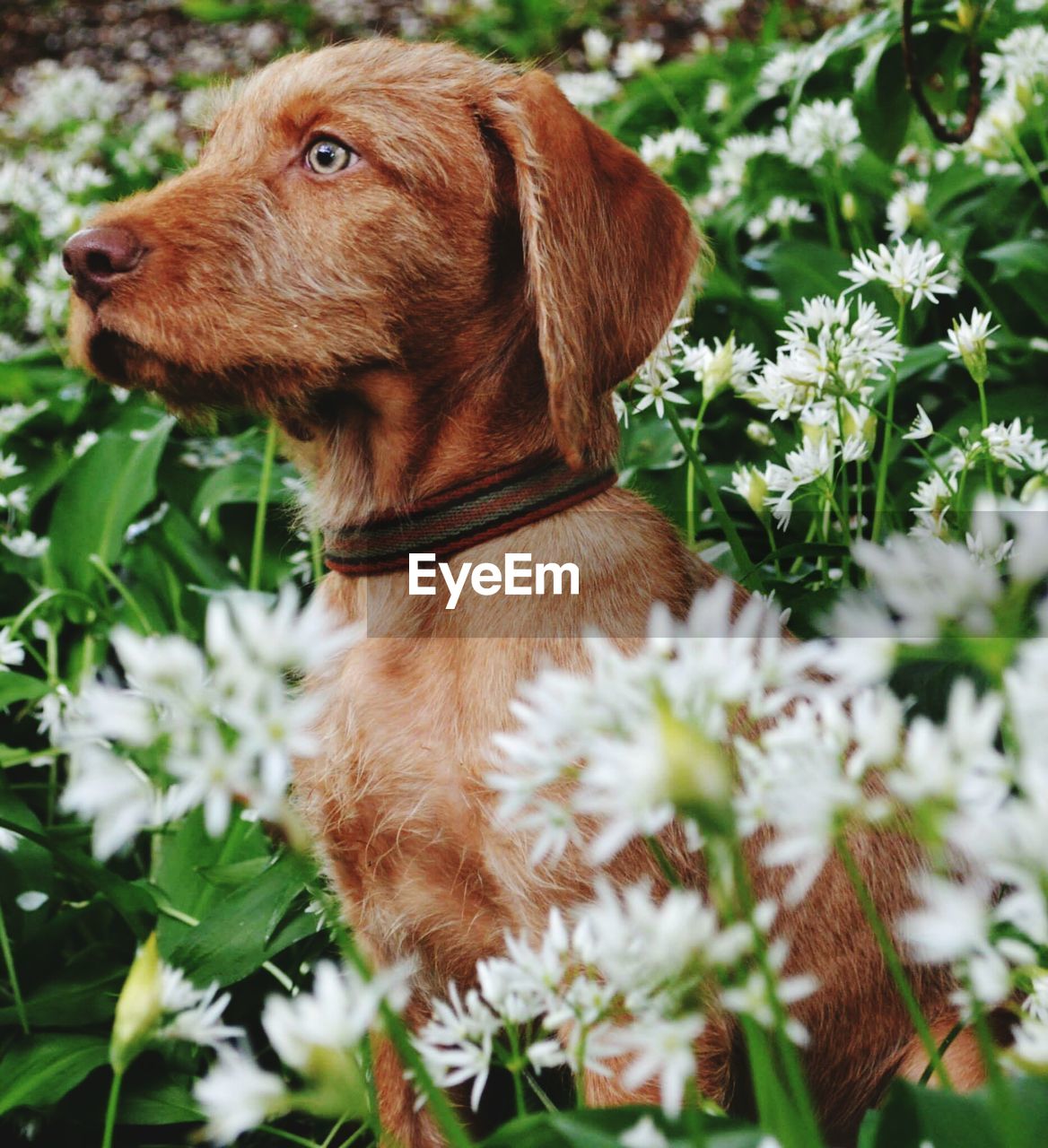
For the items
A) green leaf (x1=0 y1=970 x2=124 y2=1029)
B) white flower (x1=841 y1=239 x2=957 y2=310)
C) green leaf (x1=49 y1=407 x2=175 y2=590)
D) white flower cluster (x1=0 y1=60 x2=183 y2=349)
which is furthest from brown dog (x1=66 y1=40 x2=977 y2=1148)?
white flower cluster (x1=0 y1=60 x2=183 y2=349)

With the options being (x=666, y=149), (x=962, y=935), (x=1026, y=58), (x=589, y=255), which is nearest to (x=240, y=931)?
(x=589, y=255)

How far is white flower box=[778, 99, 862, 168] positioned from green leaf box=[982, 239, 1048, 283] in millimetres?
549

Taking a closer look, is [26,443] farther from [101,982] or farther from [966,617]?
[966,617]

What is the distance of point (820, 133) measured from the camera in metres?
3.35

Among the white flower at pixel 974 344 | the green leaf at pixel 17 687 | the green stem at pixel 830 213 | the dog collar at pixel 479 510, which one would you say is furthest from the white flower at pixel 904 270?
the green leaf at pixel 17 687

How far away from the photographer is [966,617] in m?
0.64

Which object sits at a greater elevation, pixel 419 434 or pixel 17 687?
pixel 419 434

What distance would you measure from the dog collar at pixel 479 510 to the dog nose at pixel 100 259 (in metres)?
0.54

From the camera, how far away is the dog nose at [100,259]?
1.82m

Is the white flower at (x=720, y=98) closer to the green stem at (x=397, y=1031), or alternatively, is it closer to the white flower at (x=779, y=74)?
the white flower at (x=779, y=74)

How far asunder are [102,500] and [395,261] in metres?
1.54

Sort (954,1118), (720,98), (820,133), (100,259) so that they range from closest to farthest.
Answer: (954,1118) < (100,259) < (820,133) < (720,98)

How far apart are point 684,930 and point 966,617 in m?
0.22

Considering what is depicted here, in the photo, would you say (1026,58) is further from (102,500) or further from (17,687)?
(17,687)
